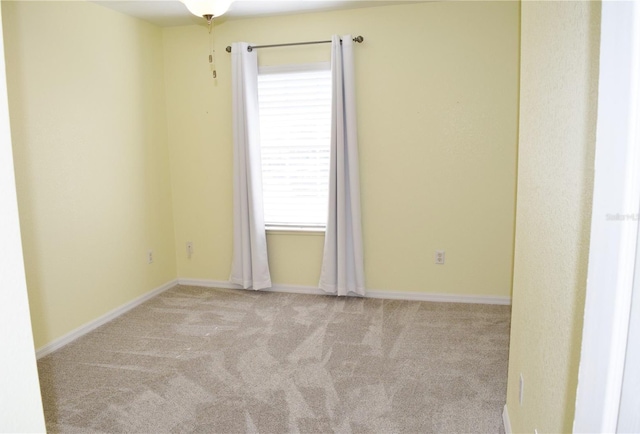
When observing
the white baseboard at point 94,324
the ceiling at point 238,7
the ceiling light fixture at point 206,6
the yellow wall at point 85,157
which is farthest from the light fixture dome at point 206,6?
the white baseboard at point 94,324

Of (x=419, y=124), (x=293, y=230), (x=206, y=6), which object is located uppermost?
(x=206, y=6)

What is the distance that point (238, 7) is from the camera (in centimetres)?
351

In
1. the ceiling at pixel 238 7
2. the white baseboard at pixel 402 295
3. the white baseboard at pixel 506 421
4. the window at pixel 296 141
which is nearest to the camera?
the white baseboard at pixel 506 421

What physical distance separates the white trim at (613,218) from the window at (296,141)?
3.11 meters

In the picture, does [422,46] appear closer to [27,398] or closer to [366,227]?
[366,227]

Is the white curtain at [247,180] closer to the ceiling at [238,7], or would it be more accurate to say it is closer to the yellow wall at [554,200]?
the ceiling at [238,7]

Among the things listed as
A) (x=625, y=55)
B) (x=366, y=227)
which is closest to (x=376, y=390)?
(x=366, y=227)

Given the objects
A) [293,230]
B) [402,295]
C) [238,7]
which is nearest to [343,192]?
[293,230]

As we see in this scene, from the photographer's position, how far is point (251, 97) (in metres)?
3.77

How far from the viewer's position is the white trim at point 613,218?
0.71 m

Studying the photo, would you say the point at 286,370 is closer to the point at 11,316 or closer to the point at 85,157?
the point at 11,316

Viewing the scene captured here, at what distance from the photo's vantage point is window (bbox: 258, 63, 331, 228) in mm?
3799

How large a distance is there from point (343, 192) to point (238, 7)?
5.67ft

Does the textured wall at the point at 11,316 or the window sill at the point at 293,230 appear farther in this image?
the window sill at the point at 293,230
